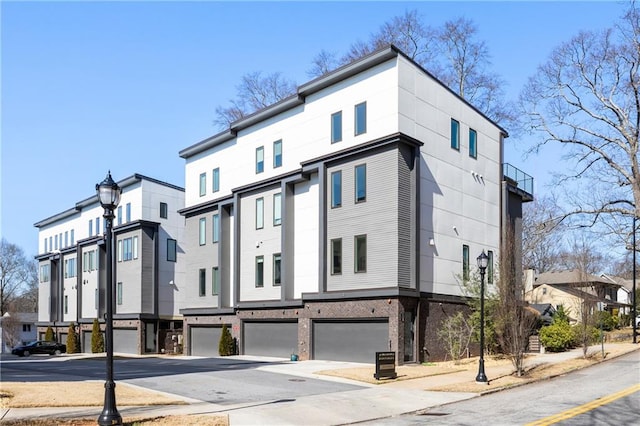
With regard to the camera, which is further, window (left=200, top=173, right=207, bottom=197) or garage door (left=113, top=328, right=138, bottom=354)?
garage door (left=113, top=328, right=138, bottom=354)

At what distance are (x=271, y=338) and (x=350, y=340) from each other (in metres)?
7.22

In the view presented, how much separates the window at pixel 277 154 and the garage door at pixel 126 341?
2274 cm

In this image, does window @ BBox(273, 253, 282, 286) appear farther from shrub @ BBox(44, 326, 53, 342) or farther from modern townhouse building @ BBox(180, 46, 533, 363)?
shrub @ BBox(44, 326, 53, 342)

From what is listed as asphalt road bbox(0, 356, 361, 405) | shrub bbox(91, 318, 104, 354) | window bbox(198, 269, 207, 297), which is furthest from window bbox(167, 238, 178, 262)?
asphalt road bbox(0, 356, 361, 405)

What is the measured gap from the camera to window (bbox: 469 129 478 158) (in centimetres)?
3481

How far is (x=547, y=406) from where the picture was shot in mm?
16422

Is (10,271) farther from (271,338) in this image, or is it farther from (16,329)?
(271,338)

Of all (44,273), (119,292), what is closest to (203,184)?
(119,292)

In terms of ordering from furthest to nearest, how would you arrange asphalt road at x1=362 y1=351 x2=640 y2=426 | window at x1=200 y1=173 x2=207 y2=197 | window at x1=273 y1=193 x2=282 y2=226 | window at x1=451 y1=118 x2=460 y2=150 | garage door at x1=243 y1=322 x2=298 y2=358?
window at x1=200 y1=173 x2=207 y2=197
window at x1=273 y1=193 x2=282 y2=226
garage door at x1=243 y1=322 x2=298 y2=358
window at x1=451 y1=118 x2=460 y2=150
asphalt road at x1=362 y1=351 x2=640 y2=426

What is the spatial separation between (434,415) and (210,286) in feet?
93.9

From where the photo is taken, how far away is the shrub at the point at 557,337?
35.2 meters

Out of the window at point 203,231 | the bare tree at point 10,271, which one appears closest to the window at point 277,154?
the window at point 203,231

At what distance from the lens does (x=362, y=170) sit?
30.3 meters

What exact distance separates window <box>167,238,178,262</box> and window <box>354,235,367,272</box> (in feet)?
86.1
